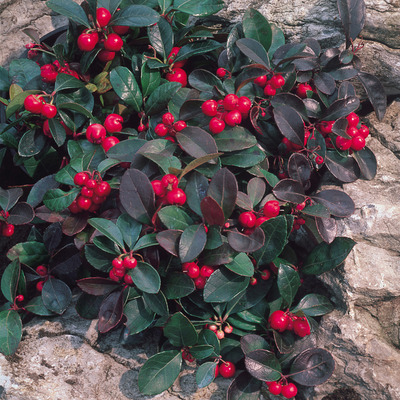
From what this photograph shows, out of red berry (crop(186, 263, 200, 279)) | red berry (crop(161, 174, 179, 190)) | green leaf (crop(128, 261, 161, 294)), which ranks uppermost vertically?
red berry (crop(161, 174, 179, 190))

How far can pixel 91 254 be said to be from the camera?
1.51m

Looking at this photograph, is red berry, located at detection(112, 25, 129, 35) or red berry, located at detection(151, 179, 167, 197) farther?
red berry, located at detection(112, 25, 129, 35)

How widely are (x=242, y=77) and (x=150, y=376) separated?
1.18m

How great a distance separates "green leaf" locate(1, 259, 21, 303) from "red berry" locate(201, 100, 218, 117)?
90 cm

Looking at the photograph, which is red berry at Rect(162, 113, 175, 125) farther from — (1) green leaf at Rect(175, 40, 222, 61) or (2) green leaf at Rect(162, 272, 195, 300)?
(2) green leaf at Rect(162, 272, 195, 300)

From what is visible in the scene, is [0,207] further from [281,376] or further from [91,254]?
[281,376]

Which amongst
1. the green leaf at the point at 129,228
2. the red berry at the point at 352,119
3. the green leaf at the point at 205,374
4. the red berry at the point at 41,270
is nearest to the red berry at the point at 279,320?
the green leaf at the point at 205,374

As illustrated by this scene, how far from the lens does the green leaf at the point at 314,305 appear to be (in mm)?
1585

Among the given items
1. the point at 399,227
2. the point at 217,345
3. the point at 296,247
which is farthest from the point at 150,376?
the point at 399,227

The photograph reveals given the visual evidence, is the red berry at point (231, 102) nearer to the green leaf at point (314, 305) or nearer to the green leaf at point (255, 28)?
the green leaf at point (255, 28)

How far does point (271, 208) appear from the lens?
60.7 inches

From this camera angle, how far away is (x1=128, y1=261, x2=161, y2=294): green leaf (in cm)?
140

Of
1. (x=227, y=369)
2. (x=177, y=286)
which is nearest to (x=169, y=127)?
(x=177, y=286)

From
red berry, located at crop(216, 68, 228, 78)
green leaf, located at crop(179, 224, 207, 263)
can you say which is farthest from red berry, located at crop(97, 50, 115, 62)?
green leaf, located at crop(179, 224, 207, 263)
